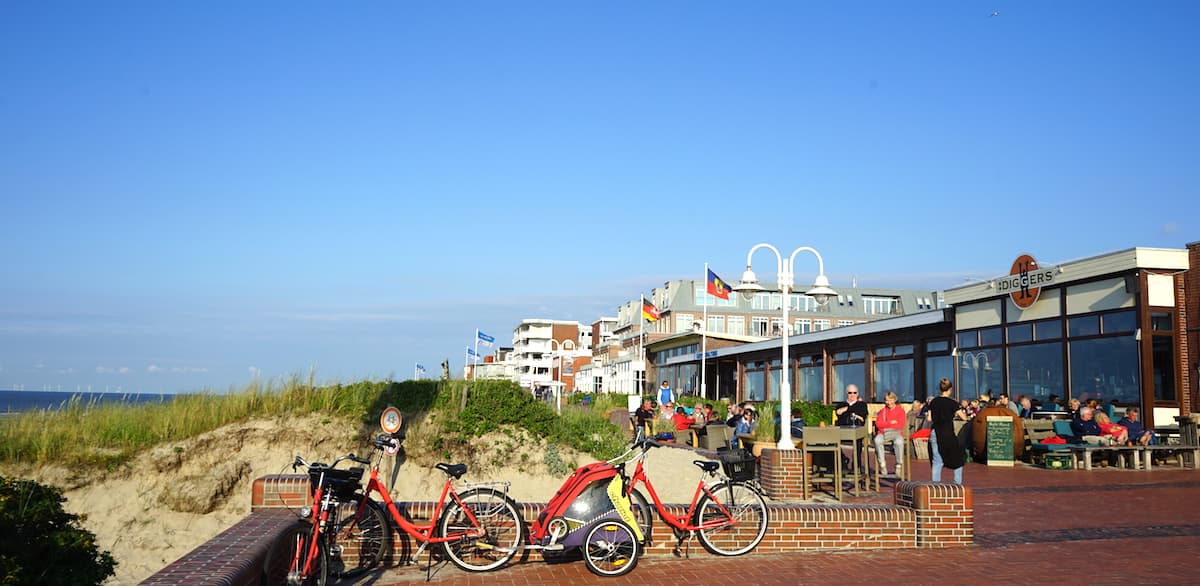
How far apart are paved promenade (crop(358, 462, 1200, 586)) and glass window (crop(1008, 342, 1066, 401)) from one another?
1325 centimetres

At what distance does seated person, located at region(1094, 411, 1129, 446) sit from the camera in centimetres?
1783

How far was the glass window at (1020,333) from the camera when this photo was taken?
81.7 ft

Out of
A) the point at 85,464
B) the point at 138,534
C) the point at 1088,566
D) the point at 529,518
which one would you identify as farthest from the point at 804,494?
the point at 85,464

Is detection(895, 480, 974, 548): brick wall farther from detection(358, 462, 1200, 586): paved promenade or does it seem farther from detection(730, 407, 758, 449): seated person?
detection(730, 407, 758, 449): seated person

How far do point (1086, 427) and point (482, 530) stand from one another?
14.7 metres

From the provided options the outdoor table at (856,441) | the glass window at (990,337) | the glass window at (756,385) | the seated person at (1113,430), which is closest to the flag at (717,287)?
the glass window at (756,385)

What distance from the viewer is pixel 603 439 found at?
16688 mm

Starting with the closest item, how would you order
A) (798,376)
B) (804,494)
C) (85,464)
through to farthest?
(804,494) → (85,464) → (798,376)

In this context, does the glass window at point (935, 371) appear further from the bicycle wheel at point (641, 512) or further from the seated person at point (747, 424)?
the bicycle wheel at point (641, 512)

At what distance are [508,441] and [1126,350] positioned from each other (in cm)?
1496

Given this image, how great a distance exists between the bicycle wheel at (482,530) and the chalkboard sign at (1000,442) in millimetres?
12581

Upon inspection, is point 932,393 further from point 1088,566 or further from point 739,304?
point 739,304

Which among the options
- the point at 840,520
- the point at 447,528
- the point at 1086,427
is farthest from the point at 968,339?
the point at 447,528

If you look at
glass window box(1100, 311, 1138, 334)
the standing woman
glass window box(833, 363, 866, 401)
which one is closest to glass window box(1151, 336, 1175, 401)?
glass window box(1100, 311, 1138, 334)
